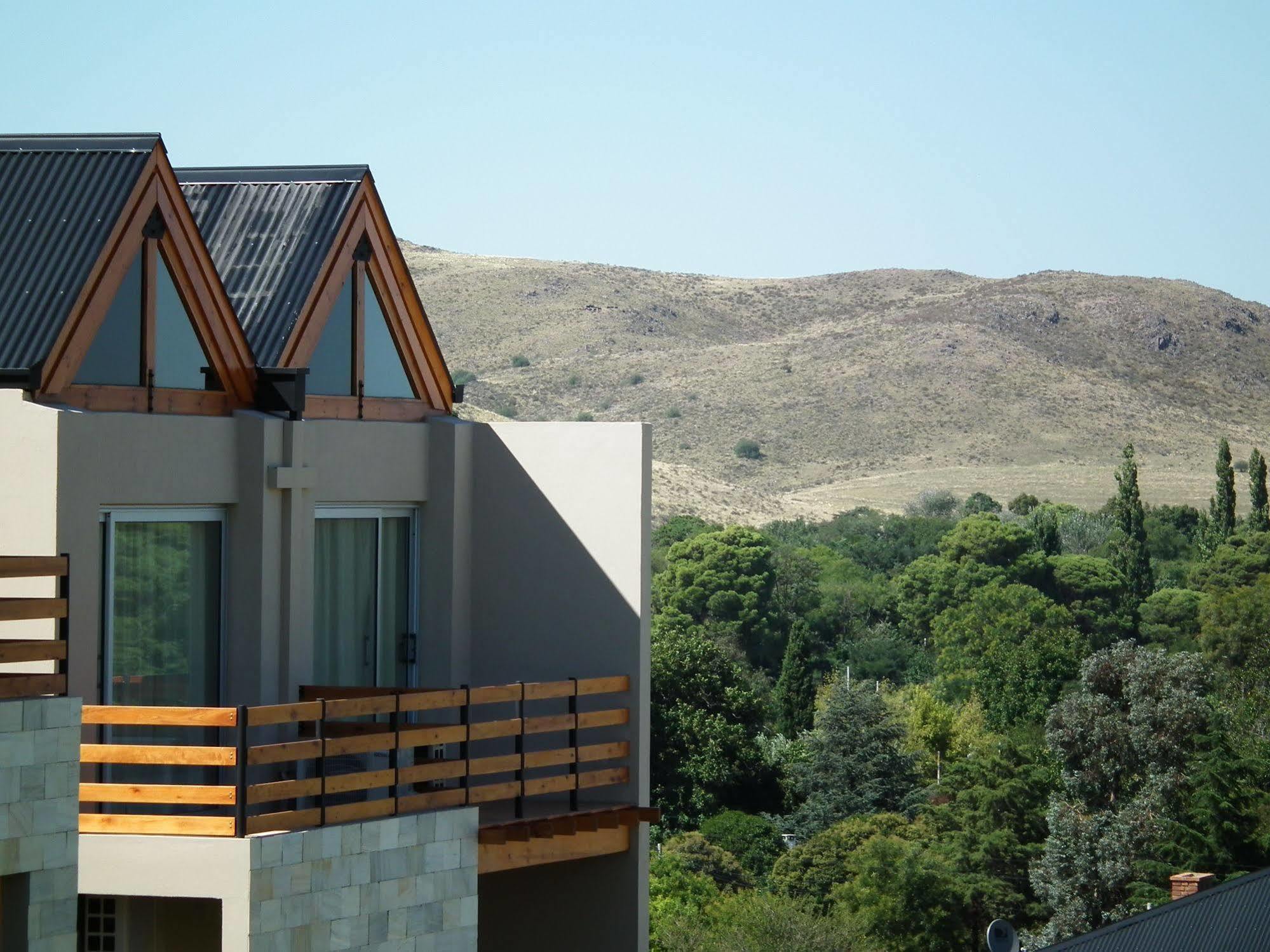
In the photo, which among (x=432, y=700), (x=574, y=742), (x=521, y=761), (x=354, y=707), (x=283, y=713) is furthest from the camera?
(x=574, y=742)

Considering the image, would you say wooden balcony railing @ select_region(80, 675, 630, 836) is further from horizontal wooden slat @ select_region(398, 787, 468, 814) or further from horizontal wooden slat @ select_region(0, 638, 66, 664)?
horizontal wooden slat @ select_region(0, 638, 66, 664)

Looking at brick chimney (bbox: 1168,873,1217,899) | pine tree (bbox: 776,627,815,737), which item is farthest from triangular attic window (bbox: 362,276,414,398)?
pine tree (bbox: 776,627,815,737)

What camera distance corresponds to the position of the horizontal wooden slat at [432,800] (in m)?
12.9

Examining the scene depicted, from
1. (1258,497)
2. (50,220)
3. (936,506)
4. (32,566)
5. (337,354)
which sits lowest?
(32,566)

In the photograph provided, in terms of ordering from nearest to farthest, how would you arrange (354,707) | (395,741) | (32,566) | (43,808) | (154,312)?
1. (43,808)
2. (32,566)
3. (354,707)
4. (395,741)
5. (154,312)

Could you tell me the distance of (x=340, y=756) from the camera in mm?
13789

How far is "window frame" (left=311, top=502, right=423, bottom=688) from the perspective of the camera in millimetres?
15219

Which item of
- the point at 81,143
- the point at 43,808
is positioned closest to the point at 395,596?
the point at 81,143

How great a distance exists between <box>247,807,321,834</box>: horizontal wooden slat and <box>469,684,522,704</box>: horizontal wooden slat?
1.81 meters

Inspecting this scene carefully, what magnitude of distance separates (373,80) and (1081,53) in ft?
144

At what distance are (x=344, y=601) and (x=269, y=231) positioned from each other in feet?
11.2

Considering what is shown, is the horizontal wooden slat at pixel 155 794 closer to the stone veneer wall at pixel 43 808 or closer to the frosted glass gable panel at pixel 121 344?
the stone veneer wall at pixel 43 808

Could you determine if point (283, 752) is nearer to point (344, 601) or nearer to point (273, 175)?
point (344, 601)

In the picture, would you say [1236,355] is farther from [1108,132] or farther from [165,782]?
[165,782]
